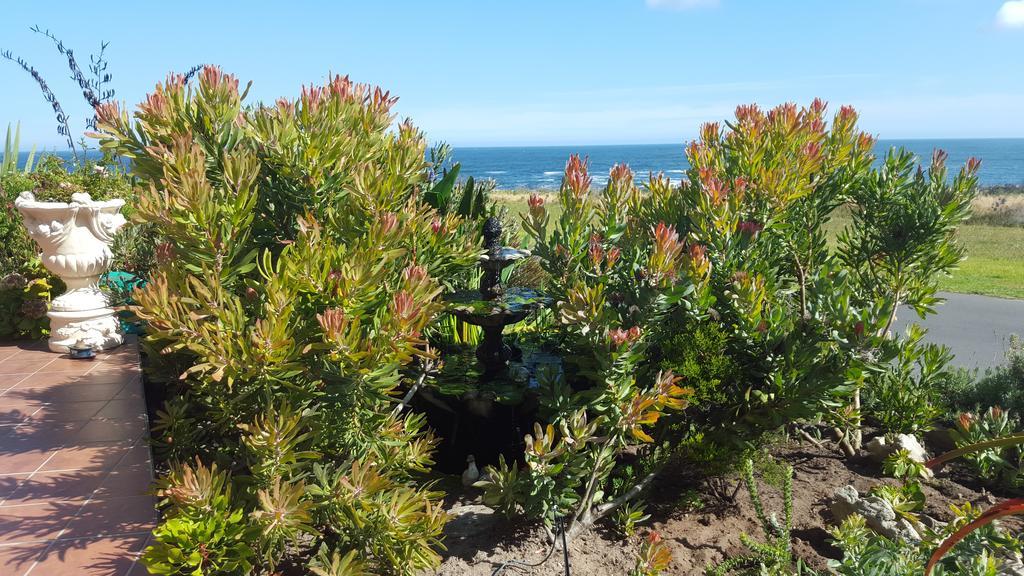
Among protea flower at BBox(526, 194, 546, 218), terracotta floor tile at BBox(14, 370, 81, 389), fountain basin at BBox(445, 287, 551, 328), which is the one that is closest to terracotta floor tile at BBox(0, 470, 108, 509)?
terracotta floor tile at BBox(14, 370, 81, 389)

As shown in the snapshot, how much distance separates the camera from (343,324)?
2.60 meters

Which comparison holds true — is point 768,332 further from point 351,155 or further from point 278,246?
point 278,246

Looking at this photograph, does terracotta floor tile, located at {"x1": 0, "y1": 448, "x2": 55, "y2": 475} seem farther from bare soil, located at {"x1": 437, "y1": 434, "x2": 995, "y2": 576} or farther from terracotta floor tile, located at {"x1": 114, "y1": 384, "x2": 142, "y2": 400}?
bare soil, located at {"x1": 437, "y1": 434, "x2": 995, "y2": 576}

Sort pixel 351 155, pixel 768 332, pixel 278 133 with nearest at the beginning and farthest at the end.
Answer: pixel 278 133 < pixel 351 155 < pixel 768 332

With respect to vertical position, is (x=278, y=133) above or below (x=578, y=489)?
above

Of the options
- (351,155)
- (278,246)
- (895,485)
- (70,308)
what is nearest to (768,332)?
(895,485)

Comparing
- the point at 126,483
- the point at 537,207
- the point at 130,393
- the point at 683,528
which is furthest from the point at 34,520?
the point at 683,528

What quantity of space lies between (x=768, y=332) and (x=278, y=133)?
2828 mm

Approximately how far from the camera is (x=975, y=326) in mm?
8383

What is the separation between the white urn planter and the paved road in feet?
27.9

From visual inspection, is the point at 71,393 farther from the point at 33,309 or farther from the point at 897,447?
the point at 897,447

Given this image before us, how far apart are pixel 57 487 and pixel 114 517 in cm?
61

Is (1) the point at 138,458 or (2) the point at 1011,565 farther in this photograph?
→ (1) the point at 138,458

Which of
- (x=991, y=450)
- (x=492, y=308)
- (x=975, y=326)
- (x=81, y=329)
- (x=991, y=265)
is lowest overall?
(x=991, y=265)
